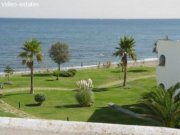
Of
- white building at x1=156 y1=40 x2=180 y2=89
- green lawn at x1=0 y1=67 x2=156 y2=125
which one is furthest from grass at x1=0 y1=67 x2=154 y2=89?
white building at x1=156 y1=40 x2=180 y2=89

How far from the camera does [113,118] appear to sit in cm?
3559

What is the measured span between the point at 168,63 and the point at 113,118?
762 centimetres

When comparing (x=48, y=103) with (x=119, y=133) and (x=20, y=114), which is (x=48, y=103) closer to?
(x=20, y=114)

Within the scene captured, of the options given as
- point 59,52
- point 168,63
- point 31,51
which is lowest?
point 168,63

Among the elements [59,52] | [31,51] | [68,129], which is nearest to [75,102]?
[31,51]

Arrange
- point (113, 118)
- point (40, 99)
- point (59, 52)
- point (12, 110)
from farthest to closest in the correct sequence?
point (59, 52) < point (40, 99) < point (12, 110) < point (113, 118)

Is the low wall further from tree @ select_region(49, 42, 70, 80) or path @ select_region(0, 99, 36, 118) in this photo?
tree @ select_region(49, 42, 70, 80)

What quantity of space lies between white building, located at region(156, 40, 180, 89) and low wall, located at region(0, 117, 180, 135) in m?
30.7

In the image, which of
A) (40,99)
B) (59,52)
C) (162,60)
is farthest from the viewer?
(59,52)

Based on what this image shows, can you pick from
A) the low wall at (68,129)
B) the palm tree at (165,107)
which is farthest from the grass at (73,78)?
the low wall at (68,129)

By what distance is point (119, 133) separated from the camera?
6445 mm

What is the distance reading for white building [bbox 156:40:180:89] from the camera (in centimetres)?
3684

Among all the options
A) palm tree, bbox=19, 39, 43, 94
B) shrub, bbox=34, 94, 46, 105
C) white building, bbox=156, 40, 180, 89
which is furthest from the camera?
palm tree, bbox=19, 39, 43, 94

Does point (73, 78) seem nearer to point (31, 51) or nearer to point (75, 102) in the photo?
point (31, 51)
